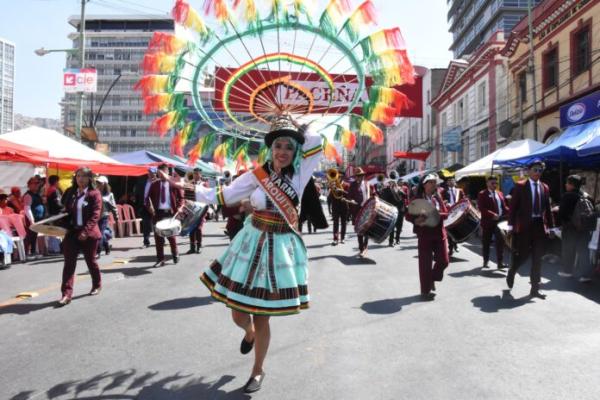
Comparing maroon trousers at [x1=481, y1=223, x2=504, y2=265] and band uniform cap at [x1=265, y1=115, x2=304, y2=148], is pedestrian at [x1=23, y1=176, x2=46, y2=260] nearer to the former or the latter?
band uniform cap at [x1=265, y1=115, x2=304, y2=148]

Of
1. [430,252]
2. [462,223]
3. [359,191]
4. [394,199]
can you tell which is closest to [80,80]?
[359,191]

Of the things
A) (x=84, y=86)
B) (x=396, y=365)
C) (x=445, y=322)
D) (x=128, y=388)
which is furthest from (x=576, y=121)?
(x=84, y=86)

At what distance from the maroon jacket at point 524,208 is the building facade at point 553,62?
39.8 feet

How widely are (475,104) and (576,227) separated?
2436 centimetres

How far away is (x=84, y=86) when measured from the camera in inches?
770

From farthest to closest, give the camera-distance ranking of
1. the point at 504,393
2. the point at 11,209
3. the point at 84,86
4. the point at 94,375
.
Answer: the point at 84,86 < the point at 11,209 < the point at 94,375 < the point at 504,393

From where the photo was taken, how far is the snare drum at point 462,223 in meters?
9.28

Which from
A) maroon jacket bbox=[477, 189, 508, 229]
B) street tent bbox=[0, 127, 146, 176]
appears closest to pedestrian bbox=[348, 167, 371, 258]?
maroon jacket bbox=[477, 189, 508, 229]

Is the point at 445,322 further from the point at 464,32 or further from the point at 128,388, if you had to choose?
the point at 464,32

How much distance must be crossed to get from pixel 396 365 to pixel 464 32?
73688 mm

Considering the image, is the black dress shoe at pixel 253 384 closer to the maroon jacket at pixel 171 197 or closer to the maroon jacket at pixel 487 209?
the maroon jacket at pixel 171 197

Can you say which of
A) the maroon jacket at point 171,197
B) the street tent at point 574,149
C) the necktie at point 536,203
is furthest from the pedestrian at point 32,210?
the street tent at point 574,149

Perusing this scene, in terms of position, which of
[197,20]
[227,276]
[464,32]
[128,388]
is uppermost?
[464,32]

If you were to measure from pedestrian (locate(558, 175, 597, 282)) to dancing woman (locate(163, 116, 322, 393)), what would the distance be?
626cm
